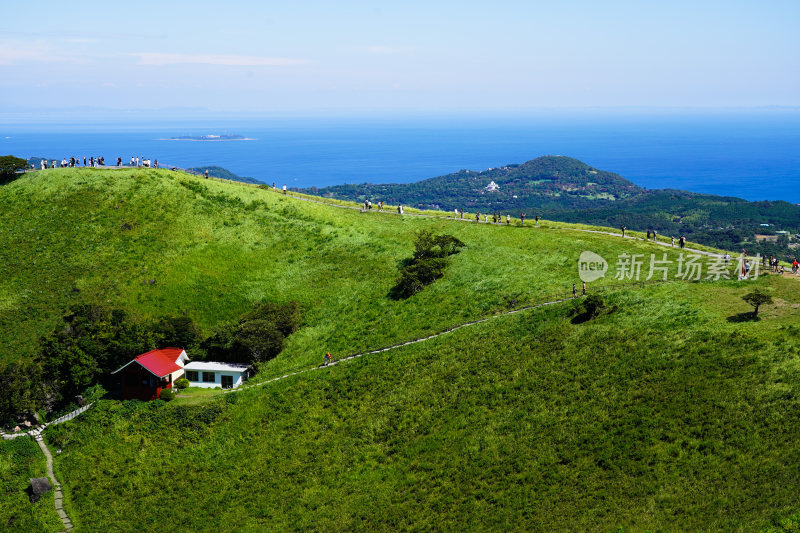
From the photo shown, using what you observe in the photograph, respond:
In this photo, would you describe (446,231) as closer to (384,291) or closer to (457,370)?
(384,291)

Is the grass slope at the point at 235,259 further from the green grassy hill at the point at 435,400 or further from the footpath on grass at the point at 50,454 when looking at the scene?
the footpath on grass at the point at 50,454

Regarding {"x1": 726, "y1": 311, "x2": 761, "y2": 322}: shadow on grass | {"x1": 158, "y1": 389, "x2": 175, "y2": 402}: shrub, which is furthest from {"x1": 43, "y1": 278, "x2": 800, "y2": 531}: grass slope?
{"x1": 158, "y1": 389, "x2": 175, "y2": 402}: shrub

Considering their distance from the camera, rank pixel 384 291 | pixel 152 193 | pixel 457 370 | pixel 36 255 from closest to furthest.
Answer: pixel 457 370
pixel 384 291
pixel 36 255
pixel 152 193

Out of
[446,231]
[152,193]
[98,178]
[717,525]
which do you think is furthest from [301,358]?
[98,178]

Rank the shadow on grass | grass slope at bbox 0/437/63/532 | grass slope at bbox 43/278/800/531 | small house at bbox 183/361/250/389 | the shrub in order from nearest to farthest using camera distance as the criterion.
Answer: grass slope at bbox 43/278/800/531, grass slope at bbox 0/437/63/532, the shadow on grass, the shrub, small house at bbox 183/361/250/389

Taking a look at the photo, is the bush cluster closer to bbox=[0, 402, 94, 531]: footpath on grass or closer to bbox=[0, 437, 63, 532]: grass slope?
bbox=[0, 402, 94, 531]: footpath on grass

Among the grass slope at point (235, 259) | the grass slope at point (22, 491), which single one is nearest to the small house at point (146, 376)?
the grass slope at point (22, 491)
